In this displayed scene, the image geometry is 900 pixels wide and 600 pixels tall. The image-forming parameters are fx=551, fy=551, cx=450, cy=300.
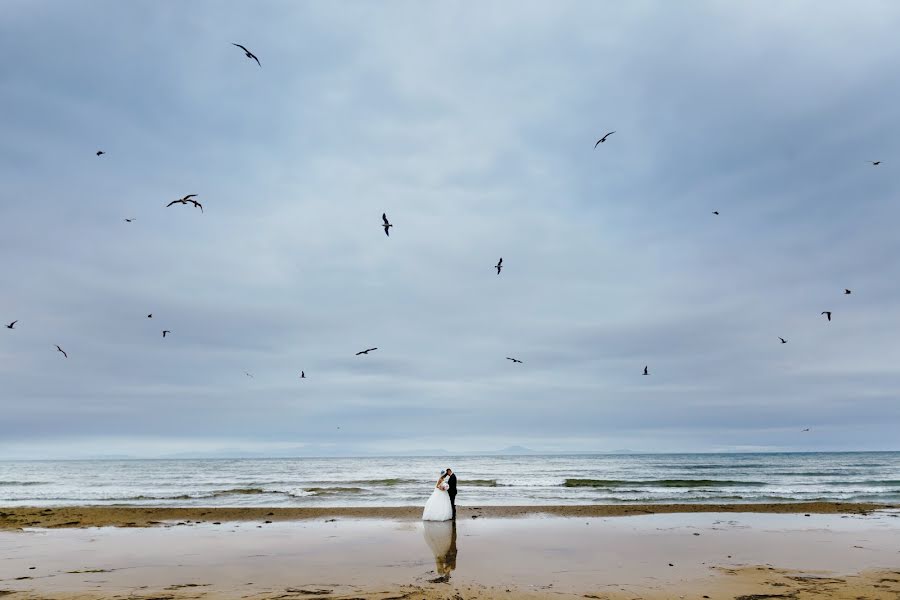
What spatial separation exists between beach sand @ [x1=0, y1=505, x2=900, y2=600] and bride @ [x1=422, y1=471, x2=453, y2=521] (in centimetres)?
54

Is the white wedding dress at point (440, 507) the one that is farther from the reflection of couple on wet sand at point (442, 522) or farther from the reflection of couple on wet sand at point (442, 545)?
the reflection of couple on wet sand at point (442, 545)

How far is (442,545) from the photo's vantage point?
1484cm

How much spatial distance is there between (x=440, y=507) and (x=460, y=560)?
21.5ft

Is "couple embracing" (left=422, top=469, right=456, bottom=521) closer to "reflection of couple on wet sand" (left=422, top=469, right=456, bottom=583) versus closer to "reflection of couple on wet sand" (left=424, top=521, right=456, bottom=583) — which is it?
"reflection of couple on wet sand" (left=422, top=469, right=456, bottom=583)

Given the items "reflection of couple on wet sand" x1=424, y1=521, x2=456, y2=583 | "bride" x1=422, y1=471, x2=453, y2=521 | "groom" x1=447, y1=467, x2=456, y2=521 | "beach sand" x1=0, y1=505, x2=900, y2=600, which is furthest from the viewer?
"groom" x1=447, y1=467, x2=456, y2=521

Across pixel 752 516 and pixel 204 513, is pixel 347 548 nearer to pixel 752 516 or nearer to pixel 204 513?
pixel 204 513

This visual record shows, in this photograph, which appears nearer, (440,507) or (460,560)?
(460,560)

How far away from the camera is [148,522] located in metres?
20.6

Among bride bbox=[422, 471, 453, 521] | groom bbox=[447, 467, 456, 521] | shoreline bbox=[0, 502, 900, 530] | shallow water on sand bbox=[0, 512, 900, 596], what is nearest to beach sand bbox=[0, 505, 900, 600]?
shallow water on sand bbox=[0, 512, 900, 596]

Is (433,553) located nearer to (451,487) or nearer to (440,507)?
(440,507)

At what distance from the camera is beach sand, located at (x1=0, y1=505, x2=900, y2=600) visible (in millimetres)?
10195

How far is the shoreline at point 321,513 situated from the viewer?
21047mm

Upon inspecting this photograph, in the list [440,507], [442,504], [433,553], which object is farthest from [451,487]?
[433,553]

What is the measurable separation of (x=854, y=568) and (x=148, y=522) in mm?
22035
